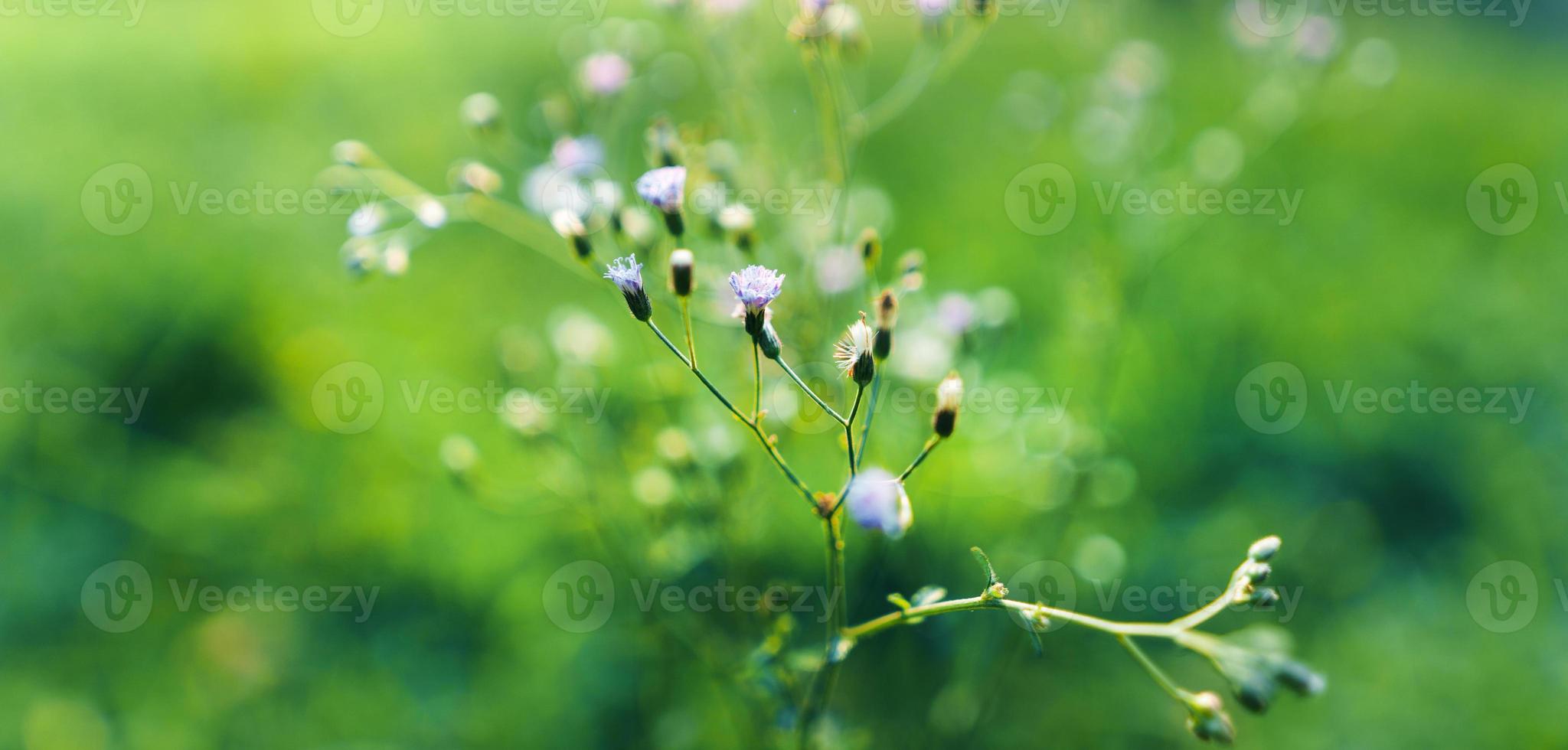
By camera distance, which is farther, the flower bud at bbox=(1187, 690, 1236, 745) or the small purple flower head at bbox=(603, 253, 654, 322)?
the small purple flower head at bbox=(603, 253, 654, 322)

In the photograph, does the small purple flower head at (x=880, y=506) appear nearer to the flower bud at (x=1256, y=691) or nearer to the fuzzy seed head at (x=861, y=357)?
the fuzzy seed head at (x=861, y=357)

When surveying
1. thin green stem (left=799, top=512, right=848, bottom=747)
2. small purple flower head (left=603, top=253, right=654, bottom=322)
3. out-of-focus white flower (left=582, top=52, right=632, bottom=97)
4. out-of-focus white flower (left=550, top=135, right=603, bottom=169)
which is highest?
out-of-focus white flower (left=582, top=52, right=632, bottom=97)

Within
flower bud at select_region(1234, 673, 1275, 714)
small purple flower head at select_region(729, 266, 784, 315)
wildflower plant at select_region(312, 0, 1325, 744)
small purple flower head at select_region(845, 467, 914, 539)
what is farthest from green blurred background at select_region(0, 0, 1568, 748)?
flower bud at select_region(1234, 673, 1275, 714)

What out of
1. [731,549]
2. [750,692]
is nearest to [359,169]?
[731,549]

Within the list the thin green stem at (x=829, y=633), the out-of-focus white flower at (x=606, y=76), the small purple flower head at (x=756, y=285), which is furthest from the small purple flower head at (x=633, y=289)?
the out-of-focus white flower at (x=606, y=76)

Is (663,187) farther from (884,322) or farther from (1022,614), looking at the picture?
(1022,614)

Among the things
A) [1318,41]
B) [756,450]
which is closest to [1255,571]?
[756,450]

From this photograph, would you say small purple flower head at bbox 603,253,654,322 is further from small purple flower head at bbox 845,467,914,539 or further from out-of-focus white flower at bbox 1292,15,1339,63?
out-of-focus white flower at bbox 1292,15,1339,63

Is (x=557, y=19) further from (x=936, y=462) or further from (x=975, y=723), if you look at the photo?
(x=975, y=723)
